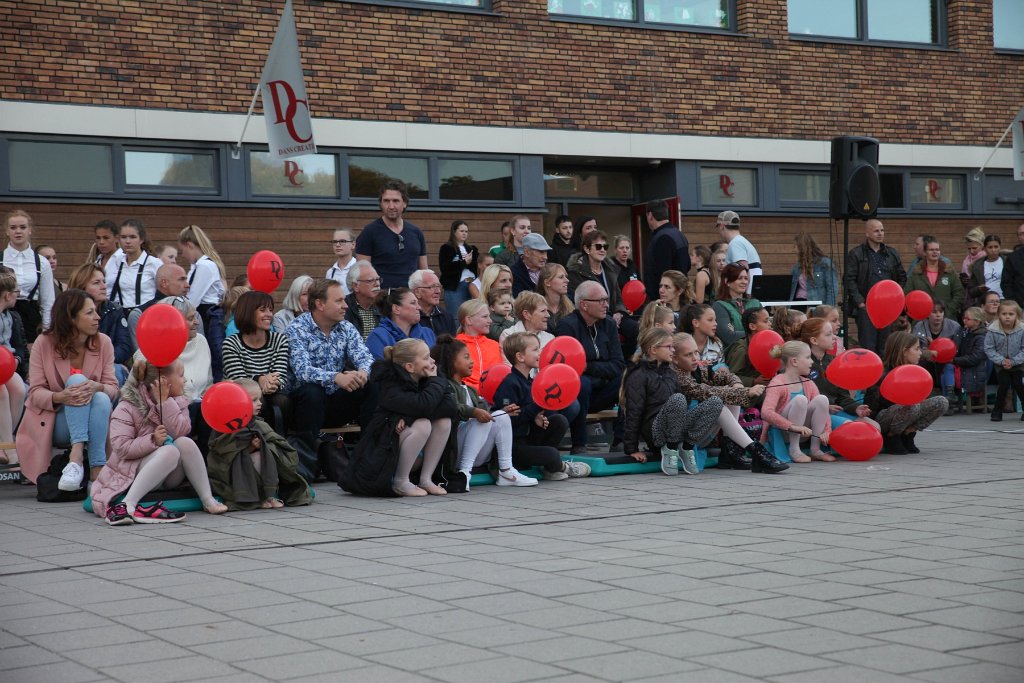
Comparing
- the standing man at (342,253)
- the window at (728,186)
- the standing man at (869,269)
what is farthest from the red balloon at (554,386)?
the window at (728,186)

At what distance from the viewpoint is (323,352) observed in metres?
10.2

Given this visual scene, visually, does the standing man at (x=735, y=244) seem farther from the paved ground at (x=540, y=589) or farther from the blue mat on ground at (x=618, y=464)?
the paved ground at (x=540, y=589)

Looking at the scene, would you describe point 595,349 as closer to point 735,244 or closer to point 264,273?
point 264,273

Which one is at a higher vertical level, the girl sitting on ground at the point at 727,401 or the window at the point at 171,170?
the window at the point at 171,170

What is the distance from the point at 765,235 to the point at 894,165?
266 cm

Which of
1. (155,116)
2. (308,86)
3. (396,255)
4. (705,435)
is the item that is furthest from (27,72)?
(705,435)

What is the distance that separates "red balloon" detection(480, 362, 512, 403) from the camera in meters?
10.2

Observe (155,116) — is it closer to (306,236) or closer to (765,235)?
(306,236)

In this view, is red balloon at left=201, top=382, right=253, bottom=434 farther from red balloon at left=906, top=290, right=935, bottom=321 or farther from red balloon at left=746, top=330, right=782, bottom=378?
red balloon at left=906, top=290, right=935, bottom=321

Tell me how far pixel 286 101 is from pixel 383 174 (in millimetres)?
2737

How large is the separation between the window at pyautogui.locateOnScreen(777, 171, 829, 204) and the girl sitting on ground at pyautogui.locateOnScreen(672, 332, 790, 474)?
10.1 meters

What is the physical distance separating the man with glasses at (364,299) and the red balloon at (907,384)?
14.2 ft

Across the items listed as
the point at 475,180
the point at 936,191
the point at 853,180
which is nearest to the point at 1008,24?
the point at 936,191

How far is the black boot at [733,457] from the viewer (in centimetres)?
1073
